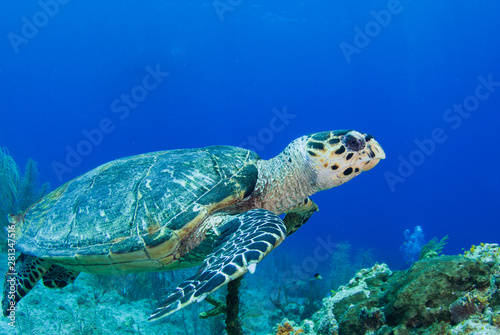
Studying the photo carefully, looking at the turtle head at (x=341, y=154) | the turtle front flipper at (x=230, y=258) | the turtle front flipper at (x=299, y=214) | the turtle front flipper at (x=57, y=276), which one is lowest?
the turtle front flipper at (x=57, y=276)

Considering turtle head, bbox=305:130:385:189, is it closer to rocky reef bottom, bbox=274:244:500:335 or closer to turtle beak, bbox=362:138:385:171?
turtle beak, bbox=362:138:385:171

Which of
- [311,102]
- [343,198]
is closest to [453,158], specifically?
[343,198]

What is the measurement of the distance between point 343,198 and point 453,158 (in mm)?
39524

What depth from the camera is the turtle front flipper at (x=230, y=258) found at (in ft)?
6.11

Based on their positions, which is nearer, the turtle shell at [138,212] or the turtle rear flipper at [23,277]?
the turtle shell at [138,212]

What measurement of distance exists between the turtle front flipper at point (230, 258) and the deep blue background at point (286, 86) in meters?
50.7

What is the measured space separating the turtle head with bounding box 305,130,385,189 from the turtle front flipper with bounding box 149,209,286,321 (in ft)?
3.59

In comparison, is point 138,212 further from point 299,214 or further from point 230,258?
point 299,214

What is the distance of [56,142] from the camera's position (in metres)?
95.4

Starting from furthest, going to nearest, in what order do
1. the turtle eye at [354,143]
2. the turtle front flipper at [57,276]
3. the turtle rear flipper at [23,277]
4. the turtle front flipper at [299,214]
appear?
the turtle front flipper at [299,214] → the turtle front flipper at [57,276] → the turtle rear flipper at [23,277] → the turtle eye at [354,143]

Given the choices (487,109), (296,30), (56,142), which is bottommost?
(56,142)

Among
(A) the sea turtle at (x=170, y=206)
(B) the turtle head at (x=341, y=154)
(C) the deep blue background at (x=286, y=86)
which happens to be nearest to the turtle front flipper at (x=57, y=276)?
(A) the sea turtle at (x=170, y=206)

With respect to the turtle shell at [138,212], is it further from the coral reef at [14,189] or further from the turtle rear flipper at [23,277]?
the coral reef at [14,189]

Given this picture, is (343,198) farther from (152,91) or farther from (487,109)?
(152,91)
